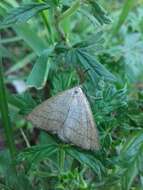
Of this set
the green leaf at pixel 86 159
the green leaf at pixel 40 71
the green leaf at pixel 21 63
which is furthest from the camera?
the green leaf at pixel 21 63

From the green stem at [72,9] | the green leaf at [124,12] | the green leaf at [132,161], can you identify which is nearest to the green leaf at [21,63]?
the green leaf at [124,12]

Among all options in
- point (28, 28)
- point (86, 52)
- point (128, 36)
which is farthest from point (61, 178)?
point (128, 36)

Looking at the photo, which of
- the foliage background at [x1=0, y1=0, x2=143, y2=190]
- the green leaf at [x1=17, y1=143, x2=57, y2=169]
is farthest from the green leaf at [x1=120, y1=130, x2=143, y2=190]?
the green leaf at [x1=17, y1=143, x2=57, y2=169]

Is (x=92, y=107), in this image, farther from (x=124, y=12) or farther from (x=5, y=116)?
(x=124, y=12)

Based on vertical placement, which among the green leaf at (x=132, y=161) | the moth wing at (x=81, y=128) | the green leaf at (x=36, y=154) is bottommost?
the green leaf at (x=132, y=161)

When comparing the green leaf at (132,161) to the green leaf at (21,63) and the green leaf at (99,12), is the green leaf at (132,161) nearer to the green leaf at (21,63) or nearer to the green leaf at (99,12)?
the green leaf at (99,12)

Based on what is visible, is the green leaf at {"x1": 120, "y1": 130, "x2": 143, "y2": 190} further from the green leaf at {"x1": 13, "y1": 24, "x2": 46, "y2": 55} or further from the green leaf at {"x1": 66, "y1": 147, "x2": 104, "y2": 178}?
the green leaf at {"x1": 13, "y1": 24, "x2": 46, "y2": 55}
